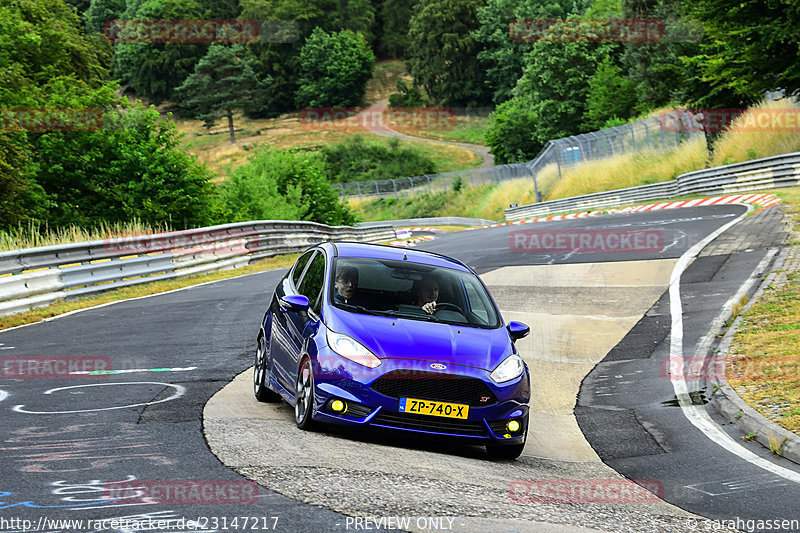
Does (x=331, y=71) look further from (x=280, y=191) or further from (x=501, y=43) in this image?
(x=280, y=191)

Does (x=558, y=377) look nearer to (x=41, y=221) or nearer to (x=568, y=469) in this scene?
(x=568, y=469)

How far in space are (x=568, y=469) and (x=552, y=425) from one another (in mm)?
1993

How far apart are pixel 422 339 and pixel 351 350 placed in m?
0.60

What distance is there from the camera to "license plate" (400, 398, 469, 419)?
764cm

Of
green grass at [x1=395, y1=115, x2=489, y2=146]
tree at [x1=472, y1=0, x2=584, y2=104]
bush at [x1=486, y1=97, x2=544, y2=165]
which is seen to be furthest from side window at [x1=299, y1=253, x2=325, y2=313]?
green grass at [x1=395, y1=115, x2=489, y2=146]

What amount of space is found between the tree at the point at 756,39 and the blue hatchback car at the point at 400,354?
621 inches

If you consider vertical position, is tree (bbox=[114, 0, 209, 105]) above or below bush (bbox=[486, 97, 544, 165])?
above

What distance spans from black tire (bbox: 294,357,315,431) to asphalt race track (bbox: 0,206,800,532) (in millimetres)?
159

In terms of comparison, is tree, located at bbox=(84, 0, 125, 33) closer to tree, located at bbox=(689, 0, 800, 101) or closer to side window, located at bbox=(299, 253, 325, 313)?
tree, located at bbox=(689, 0, 800, 101)

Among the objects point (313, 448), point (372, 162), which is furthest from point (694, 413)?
point (372, 162)

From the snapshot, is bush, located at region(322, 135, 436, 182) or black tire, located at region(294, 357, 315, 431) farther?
bush, located at region(322, 135, 436, 182)

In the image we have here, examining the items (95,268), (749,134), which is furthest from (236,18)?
(95,268)

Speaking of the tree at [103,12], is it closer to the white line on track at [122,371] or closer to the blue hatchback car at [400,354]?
the white line on track at [122,371]

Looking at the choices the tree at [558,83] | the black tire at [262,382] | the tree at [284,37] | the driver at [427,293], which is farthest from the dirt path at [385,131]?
the driver at [427,293]
